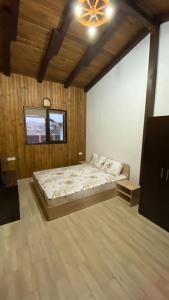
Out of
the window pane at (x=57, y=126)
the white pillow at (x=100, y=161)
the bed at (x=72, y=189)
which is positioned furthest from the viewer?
the window pane at (x=57, y=126)

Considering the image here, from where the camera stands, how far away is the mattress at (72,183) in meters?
2.54

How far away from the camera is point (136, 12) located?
2393mm

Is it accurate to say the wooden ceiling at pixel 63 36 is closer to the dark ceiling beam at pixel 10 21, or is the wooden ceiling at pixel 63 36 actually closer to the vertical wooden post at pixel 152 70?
the dark ceiling beam at pixel 10 21

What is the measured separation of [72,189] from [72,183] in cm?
28

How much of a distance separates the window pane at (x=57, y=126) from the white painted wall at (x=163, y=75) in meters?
3.01

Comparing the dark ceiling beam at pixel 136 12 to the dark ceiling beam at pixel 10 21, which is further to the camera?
the dark ceiling beam at pixel 136 12

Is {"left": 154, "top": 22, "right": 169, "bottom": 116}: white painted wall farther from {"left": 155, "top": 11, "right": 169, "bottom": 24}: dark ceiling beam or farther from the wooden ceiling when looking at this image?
the wooden ceiling

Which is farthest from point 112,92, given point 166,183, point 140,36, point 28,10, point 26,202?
point 26,202

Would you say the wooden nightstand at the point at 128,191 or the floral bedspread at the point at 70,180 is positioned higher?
the floral bedspread at the point at 70,180

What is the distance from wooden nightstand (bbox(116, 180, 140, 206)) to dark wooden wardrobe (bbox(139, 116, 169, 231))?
0.37m

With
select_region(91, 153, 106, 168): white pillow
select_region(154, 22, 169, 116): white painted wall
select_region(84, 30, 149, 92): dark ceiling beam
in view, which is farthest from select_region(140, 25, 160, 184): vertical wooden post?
select_region(91, 153, 106, 168): white pillow

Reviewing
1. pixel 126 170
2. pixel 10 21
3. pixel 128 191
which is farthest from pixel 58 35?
pixel 128 191

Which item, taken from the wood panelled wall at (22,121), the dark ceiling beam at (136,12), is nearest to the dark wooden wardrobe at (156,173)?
the dark ceiling beam at (136,12)

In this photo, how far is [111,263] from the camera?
1723 millimetres
